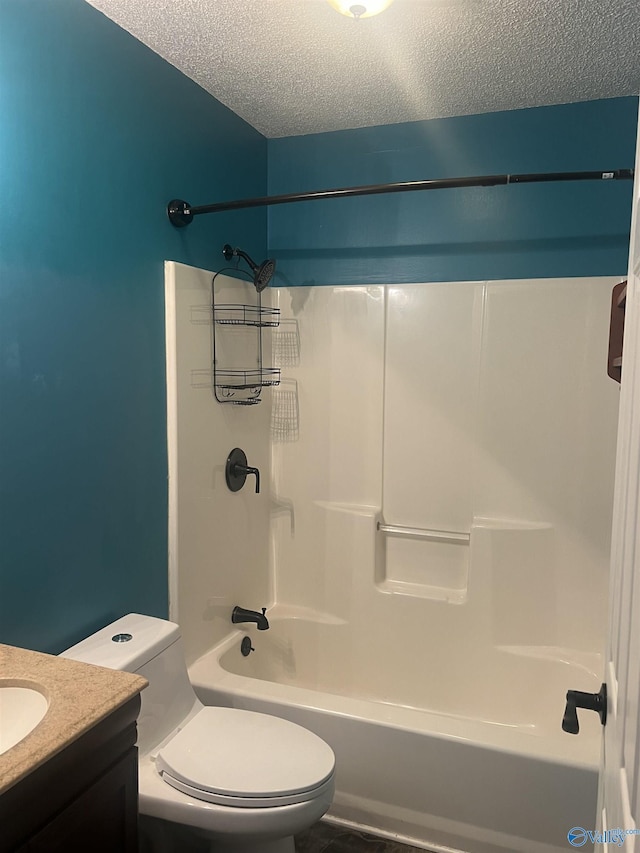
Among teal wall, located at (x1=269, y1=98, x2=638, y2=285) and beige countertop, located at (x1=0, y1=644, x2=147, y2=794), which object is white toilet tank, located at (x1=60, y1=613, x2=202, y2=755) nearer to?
beige countertop, located at (x1=0, y1=644, x2=147, y2=794)

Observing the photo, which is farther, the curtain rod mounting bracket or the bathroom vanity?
the curtain rod mounting bracket

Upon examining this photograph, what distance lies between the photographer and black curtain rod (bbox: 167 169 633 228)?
1.81 meters

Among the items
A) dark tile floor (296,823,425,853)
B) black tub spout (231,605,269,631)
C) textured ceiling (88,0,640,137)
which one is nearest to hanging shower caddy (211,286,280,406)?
textured ceiling (88,0,640,137)

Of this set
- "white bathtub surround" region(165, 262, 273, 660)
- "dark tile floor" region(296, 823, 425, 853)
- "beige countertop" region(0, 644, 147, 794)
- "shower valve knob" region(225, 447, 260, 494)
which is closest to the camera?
"beige countertop" region(0, 644, 147, 794)

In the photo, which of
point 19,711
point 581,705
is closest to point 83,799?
point 19,711

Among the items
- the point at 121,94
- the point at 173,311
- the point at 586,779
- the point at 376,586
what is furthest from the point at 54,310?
the point at 586,779

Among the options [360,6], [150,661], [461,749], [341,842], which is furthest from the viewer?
[341,842]

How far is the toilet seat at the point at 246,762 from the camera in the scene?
1518mm

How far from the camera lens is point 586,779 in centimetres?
172

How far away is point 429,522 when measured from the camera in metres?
2.59

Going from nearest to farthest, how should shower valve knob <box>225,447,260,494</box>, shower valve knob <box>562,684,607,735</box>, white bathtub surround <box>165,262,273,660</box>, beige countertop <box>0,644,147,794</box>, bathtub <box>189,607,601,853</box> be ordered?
1. beige countertop <box>0,644,147,794</box>
2. shower valve knob <box>562,684,607,735</box>
3. bathtub <box>189,607,601,853</box>
4. white bathtub surround <box>165,262,273,660</box>
5. shower valve knob <box>225,447,260,494</box>

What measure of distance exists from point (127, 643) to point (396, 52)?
1.93 meters

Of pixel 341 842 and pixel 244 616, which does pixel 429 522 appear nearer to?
pixel 244 616

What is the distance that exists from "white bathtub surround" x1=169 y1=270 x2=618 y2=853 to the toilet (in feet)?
0.90
